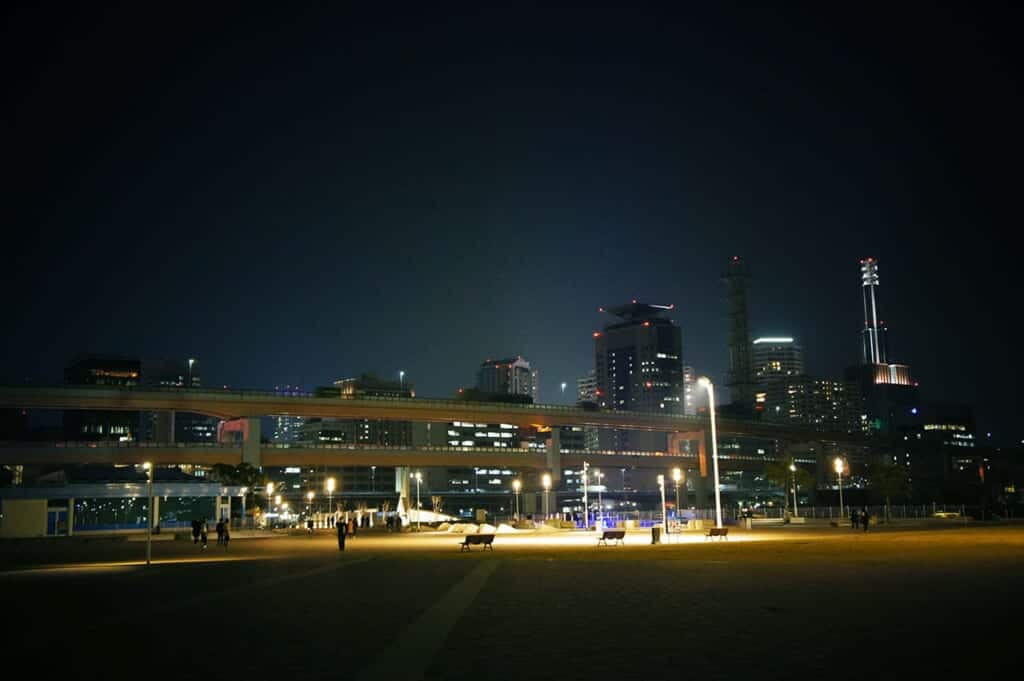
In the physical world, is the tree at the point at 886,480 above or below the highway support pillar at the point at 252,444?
below

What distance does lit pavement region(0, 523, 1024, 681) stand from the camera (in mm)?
11375

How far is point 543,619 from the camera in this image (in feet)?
51.4

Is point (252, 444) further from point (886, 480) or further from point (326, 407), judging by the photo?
point (886, 480)

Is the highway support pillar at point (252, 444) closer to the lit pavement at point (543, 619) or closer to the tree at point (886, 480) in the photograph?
the tree at point (886, 480)

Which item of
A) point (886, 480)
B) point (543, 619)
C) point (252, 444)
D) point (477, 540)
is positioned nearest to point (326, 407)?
point (252, 444)

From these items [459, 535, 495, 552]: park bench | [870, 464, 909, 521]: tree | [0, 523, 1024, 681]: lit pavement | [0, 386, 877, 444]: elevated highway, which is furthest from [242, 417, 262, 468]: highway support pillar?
[0, 523, 1024, 681]: lit pavement

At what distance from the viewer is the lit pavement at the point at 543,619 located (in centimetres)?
1138

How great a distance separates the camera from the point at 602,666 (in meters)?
11.2

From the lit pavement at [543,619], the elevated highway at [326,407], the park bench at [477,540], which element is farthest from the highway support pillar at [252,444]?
the lit pavement at [543,619]

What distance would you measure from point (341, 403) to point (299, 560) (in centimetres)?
7946

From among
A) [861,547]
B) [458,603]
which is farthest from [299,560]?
[861,547]

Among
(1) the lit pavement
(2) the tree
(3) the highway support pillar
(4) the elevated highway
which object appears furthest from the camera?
(3) the highway support pillar

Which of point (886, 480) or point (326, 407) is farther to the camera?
point (326, 407)

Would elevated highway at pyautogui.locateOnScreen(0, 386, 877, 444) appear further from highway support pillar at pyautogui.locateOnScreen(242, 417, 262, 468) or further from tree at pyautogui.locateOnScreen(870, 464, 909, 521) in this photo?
tree at pyautogui.locateOnScreen(870, 464, 909, 521)
